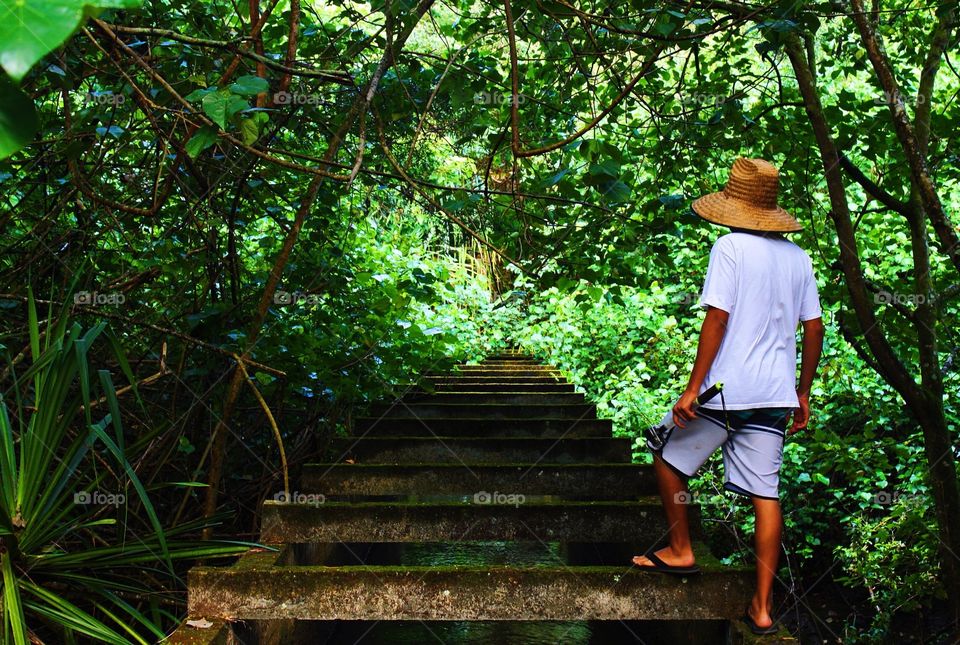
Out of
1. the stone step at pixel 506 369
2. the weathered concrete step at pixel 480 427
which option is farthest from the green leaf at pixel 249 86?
the stone step at pixel 506 369

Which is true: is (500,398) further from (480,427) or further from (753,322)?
(753,322)

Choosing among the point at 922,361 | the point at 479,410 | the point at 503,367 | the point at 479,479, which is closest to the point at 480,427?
the point at 479,410

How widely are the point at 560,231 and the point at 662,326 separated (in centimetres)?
458

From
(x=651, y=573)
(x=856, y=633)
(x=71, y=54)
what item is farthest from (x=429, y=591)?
(x=856, y=633)

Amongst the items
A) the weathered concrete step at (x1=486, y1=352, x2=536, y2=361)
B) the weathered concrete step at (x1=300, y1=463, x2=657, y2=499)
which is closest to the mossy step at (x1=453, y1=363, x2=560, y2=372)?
the weathered concrete step at (x1=486, y1=352, x2=536, y2=361)

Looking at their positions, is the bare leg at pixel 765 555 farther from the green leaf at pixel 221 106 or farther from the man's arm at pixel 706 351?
the green leaf at pixel 221 106

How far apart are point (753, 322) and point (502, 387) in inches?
171

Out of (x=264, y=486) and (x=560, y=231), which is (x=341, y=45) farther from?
(x=264, y=486)

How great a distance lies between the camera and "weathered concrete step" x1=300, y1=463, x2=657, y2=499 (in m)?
3.77

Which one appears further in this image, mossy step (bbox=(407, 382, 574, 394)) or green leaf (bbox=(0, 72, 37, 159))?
mossy step (bbox=(407, 382, 574, 394))

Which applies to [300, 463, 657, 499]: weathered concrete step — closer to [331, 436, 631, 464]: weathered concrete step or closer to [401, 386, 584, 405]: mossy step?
[331, 436, 631, 464]: weathered concrete step

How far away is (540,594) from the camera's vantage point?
258 cm

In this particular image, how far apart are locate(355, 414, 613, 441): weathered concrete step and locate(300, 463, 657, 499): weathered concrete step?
1.04 metres

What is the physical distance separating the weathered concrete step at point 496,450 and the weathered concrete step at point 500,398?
124cm
